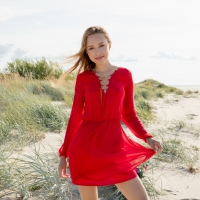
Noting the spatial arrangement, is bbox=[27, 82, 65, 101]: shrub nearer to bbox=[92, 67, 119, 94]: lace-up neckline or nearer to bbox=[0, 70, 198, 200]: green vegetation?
bbox=[0, 70, 198, 200]: green vegetation

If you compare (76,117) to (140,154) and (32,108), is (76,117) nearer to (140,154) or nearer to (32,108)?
(140,154)

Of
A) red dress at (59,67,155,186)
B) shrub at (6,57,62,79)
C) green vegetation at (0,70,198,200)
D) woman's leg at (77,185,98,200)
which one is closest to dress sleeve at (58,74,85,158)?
red dress at (59,67,155,186)

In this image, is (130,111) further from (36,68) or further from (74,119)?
(36,68)

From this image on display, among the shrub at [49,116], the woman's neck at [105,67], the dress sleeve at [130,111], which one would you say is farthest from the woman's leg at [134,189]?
the shrub at [49,116]

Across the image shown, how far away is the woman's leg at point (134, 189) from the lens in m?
2.21

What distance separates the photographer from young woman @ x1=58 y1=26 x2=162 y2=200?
7.60 feet

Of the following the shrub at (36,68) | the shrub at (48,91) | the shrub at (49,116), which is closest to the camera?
the shrub at (49,116)

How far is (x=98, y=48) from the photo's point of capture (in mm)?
2578

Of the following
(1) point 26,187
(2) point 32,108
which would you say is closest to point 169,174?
(1) point 26,187

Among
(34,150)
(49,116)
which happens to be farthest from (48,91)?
(34,150)

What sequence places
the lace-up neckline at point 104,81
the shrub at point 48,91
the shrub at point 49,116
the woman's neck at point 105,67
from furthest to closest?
1. the shrub at point 48,91
2. the shrub at point 49,116
3. the woman's neck at point 105,67
4. the lace-up neckline at point 104,81

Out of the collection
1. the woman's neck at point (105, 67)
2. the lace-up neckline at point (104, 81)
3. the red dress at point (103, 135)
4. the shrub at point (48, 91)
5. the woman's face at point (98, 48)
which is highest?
the woman's face at point (98, 48)

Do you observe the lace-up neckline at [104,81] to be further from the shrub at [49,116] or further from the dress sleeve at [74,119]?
the shrub at [49,116]

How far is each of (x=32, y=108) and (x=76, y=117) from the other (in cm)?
391
